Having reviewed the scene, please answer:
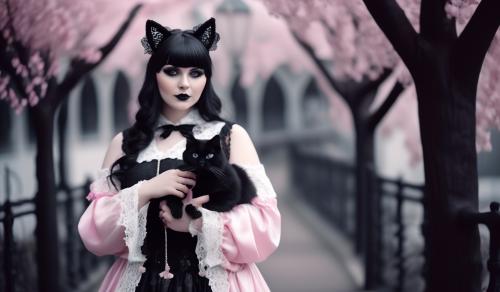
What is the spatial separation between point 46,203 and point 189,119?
255 cm

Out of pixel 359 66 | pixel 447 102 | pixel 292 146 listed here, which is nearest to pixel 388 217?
pixel 359 66

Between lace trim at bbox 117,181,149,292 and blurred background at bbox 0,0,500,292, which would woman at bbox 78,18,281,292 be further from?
blurred background at bbox 0,0,500,292

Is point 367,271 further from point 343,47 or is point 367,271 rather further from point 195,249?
point 195,249

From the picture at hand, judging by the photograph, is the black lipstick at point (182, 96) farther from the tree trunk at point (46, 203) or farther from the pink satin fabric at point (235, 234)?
the tree trunk at point (46, 203)

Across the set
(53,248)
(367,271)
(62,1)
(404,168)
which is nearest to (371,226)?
(367,271)

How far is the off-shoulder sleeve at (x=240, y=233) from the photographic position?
2752 millimetres

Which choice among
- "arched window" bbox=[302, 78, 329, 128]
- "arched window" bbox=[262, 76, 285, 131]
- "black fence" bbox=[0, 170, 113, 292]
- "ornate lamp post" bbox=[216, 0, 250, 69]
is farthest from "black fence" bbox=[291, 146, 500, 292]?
"arched window" bbox=[302, 78, 329, 128]

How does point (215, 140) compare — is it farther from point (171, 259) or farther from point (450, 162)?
point (450, 162)

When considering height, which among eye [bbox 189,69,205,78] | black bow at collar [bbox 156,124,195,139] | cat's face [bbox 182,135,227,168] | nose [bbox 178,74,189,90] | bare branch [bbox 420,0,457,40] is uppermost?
bare branch [bbox 420,0,457,40]

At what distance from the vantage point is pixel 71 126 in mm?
15039

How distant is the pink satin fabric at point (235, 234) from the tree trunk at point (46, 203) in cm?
229

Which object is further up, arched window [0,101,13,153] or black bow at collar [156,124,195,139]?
arched window [0,101,13,153]

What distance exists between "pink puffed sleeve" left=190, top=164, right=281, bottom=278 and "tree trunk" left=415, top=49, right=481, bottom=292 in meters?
1.01

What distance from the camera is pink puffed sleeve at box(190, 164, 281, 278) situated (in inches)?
108
